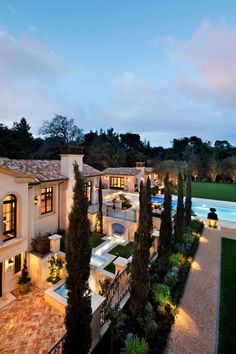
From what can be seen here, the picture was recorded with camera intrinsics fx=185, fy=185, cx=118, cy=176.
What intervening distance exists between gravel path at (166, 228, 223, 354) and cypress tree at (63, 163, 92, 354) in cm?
344

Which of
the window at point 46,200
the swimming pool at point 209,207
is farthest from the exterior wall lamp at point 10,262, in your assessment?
the swimming pool at point 209,207

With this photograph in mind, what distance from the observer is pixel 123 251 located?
13.4 m

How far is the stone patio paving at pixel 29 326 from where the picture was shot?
6.23 meters

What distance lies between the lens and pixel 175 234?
12750 millimetres

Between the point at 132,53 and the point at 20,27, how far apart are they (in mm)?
9894

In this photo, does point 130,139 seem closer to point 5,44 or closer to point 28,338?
point 5,44

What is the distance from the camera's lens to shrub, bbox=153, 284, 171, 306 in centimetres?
780

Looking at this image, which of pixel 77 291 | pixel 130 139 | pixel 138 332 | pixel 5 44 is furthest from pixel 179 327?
pixel 130 139

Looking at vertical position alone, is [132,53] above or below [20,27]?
above

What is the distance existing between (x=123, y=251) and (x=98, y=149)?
106ft

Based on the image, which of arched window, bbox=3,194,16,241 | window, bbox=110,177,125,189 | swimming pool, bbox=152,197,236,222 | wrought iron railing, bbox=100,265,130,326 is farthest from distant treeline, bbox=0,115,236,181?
wrought iron railing, bbox=100,265,130,326

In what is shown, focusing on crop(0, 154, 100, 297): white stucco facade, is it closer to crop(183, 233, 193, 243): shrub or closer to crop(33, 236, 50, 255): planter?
crop(33, 236, 50, 255): planter

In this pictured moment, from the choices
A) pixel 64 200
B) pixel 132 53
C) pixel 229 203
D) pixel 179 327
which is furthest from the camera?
pixel 229 203

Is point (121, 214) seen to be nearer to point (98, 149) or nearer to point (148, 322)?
point (148, 322)
